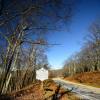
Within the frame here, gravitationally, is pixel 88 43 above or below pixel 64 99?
above

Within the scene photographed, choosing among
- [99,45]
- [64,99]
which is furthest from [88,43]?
[64,99]

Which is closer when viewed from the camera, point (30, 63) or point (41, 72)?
point (41, 72)

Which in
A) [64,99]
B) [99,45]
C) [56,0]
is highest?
[99,45]

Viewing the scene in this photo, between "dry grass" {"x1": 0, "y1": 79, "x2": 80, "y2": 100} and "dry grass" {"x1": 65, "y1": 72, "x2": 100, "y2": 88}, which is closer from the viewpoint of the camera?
"dry grass" {"x1": 0, "y1": 79, "x2": 80, "y2": 100}

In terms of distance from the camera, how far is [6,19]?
846cm

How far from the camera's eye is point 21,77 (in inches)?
1352

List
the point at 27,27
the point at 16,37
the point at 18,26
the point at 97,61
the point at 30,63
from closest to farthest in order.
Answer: the point at 27,27, the point at 18,26, the point at 16,37, the point at 30,63, the point at 97,61

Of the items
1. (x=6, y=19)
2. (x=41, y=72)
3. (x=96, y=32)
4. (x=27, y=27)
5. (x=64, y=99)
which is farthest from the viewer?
(x=96, y=32)

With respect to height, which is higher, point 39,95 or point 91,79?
point 91,79

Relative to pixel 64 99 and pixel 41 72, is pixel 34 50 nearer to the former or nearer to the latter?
pixel 41 72

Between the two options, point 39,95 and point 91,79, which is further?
point 91,79

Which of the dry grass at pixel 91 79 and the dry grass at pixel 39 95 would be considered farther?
the dry grass at pixel 91 79

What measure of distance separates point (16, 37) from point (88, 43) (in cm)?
4279

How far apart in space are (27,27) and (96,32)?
42.8 meters
